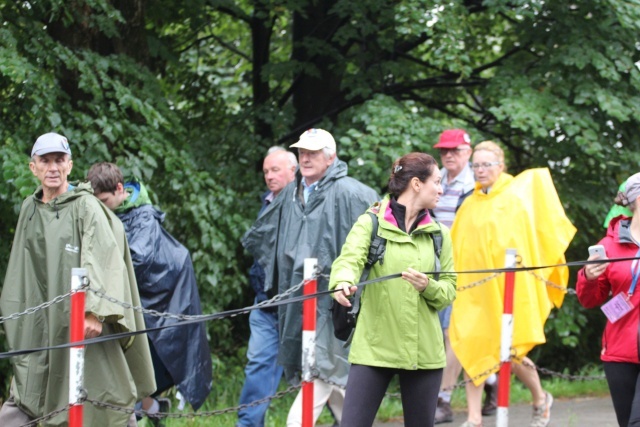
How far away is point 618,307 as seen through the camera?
→ 16.5 feet

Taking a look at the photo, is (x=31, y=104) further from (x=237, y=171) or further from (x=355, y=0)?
(x=355, y=0)

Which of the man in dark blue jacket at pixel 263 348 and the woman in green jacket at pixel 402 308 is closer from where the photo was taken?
the woman in green jacket at pixel 402 308

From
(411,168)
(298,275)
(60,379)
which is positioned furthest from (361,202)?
(60,379)

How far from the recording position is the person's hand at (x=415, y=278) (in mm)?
4609

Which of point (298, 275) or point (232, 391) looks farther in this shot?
point (232, 391)

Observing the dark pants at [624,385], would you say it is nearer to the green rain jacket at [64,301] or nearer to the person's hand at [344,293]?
the person's hand at [344,293]

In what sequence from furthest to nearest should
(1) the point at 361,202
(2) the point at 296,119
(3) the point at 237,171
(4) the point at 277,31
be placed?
1. (4) the point at 277,31
2. (2) the point at 296,119
3. (3) the point at 237,171
4. (1) the point at 361,202

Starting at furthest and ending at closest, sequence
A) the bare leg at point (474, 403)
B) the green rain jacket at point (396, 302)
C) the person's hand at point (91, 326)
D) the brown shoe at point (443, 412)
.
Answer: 1. the brown shoe at point (443, 412)
2. the bare leg at point (474, 403)
3. the person's hand at point (91, 326)
4. the green rain jacket at point (396, 302)

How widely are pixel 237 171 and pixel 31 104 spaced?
2.28 meters

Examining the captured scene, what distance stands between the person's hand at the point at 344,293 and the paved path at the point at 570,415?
327 centimetres

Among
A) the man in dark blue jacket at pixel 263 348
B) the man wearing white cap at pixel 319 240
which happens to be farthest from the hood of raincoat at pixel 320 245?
the man in dark blue jacket at pixel 263 348

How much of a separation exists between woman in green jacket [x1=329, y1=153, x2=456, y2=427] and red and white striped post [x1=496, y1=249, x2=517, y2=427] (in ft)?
5.50

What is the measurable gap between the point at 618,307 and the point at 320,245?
6.37 ft

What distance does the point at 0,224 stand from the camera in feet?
24.7
